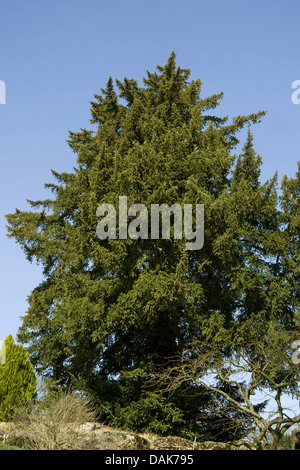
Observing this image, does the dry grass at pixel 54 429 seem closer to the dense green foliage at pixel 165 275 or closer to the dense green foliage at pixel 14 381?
the dense green foliage at pixel 14 381

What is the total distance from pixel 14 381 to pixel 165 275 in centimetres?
552

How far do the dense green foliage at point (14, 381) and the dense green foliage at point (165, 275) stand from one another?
169 cm

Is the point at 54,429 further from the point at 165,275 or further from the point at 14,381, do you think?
the point at 165,275

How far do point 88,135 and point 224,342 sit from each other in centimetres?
1320

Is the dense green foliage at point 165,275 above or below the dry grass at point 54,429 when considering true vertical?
above

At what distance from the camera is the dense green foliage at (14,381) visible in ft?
42.8

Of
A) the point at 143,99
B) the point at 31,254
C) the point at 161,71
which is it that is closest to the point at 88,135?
the point at 143,99

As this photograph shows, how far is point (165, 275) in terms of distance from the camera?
545 inches

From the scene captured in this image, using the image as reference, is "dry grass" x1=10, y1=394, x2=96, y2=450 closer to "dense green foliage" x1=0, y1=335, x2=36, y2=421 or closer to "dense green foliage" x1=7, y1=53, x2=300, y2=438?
"dense green foliage" x1=0, y1=335, x2=36, y2=421

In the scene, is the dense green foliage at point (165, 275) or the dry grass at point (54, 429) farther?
the dense green foliage at point (165, 275)

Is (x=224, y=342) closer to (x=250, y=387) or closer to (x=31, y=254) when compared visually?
Result: (x=250, y=387)

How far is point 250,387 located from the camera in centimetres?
1200

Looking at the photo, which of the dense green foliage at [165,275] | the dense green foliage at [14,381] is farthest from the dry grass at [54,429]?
the dense green foliage at [165,275]

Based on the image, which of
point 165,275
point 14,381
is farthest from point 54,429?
point 165,275
